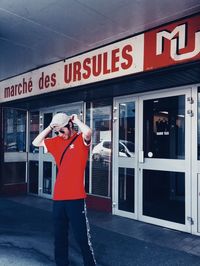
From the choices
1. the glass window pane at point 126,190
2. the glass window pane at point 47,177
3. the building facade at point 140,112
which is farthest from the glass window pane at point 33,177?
the glass window pane at point 126,190

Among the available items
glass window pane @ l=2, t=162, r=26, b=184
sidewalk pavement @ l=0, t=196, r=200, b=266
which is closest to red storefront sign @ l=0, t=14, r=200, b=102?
glass window pane @ l=2, t=162, r=26, b=184

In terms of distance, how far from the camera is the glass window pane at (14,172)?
26.5 ft

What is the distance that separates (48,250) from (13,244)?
2.04 feet

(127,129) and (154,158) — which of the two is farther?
(127,129)

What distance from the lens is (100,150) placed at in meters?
6.51

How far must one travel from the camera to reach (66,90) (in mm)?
6023

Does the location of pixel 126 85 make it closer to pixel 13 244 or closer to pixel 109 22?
pixel 109 22

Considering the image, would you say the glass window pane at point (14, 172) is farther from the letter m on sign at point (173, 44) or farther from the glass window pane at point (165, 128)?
the letter m on sign at point (173, 44)

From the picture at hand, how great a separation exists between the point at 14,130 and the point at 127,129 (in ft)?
13.1

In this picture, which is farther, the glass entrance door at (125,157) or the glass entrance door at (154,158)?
the glass entrance door at (125,157)

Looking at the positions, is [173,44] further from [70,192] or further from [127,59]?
[70,192]

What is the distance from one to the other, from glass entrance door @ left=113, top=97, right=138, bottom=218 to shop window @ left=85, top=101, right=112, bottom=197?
0.22 meters

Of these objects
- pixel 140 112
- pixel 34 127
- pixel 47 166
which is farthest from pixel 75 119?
pixel 34 127

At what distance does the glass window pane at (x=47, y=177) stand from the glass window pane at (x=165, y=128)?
3.31 meters
